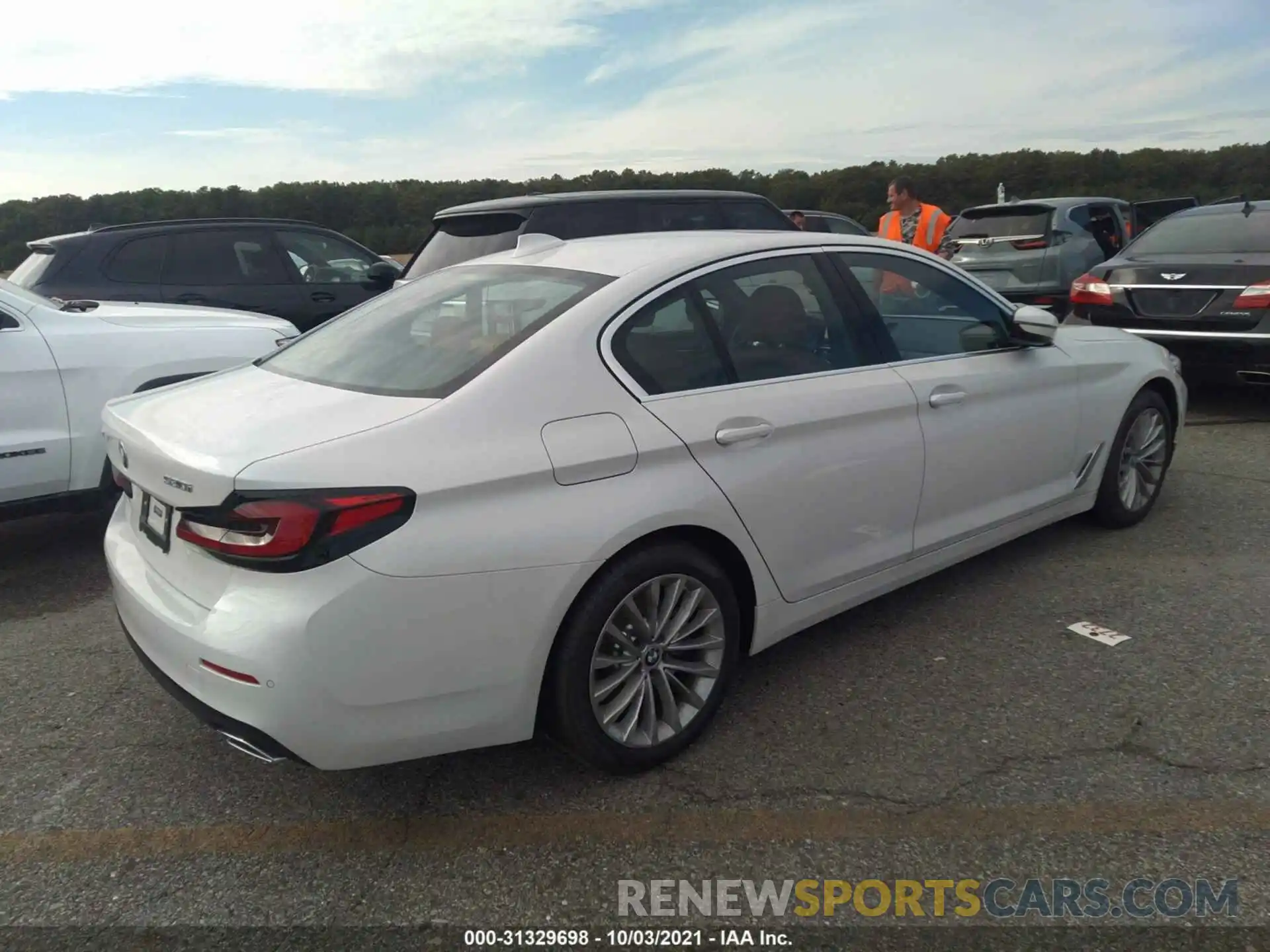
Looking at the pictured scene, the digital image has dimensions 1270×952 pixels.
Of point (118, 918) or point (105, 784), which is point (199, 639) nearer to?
point (118, 918)

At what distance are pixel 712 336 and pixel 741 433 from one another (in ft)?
1.14

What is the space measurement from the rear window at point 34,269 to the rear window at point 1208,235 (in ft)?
27.1

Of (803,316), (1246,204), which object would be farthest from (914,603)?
(1246,204)

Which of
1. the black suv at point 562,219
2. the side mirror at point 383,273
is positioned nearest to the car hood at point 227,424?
the black suv at point 562,219

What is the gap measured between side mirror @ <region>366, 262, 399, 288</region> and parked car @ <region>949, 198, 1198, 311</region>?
20.0ft

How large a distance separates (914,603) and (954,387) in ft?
3.08

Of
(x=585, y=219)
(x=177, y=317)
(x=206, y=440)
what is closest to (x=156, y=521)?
(x=206, y=440)

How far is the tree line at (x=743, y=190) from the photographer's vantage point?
24906 mm

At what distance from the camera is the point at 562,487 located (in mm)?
2496

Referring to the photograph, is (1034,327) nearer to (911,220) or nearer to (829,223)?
(911,220)

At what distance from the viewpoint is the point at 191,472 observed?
2336mm

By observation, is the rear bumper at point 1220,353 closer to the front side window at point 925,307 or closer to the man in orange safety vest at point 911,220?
the man in orange safety vest at point 911,220

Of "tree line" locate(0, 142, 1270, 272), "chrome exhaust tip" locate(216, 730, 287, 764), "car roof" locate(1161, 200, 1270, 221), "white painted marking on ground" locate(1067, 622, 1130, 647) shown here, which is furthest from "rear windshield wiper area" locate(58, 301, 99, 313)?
"tree line" locate(0, 142, 1270, 272)

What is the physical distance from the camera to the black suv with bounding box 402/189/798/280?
19.5 feet
